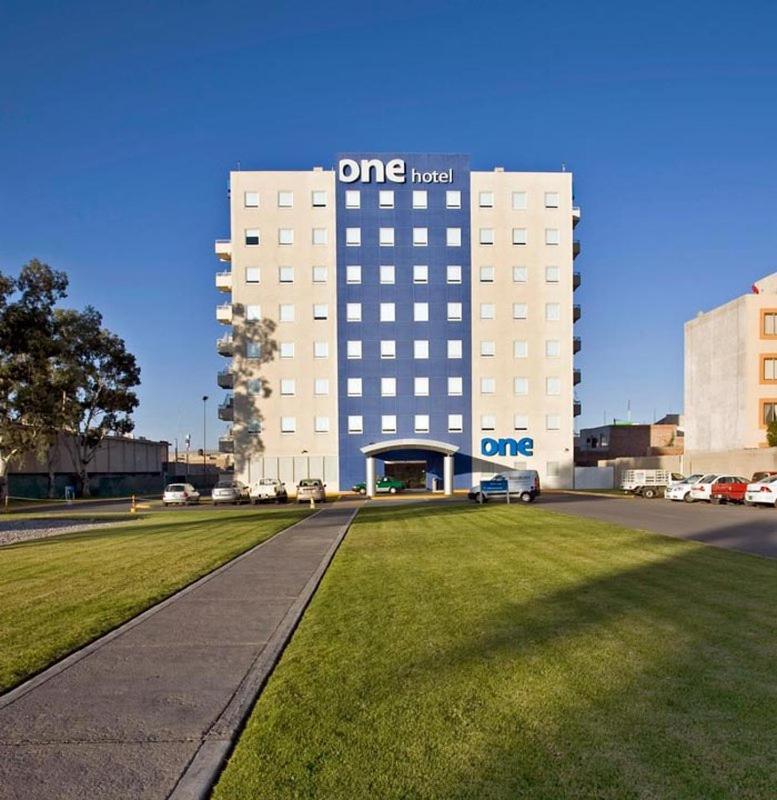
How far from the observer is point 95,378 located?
66.6 meters

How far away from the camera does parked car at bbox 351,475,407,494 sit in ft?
193

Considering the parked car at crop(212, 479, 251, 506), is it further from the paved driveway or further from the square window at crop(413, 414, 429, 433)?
the paved driveway

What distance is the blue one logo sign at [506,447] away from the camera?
205ft

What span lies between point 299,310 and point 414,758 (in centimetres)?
5937

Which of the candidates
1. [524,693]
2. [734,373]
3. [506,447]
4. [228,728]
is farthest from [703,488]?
[228,728]

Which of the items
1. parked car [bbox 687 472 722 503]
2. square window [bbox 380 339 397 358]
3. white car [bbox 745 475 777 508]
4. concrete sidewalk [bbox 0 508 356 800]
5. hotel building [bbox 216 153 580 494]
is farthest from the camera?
square window [bbox 380 339 397 358]

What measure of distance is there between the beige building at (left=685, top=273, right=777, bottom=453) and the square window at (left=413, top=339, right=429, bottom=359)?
83.4 ft

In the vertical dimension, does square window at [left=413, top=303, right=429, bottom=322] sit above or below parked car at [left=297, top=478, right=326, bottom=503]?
above

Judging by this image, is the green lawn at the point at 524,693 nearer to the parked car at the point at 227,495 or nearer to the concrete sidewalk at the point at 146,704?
the concrete sidewalk at the point at 146,704

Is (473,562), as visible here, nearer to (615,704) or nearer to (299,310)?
(615,704)

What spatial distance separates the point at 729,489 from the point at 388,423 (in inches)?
1195

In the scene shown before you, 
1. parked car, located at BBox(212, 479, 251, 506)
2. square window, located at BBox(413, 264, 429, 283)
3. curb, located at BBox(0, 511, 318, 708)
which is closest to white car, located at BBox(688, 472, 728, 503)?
parked car, located at BBox(212, 479, 251, 506)

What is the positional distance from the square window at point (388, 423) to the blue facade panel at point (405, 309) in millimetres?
270

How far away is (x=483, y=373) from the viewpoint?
63.1 meters
